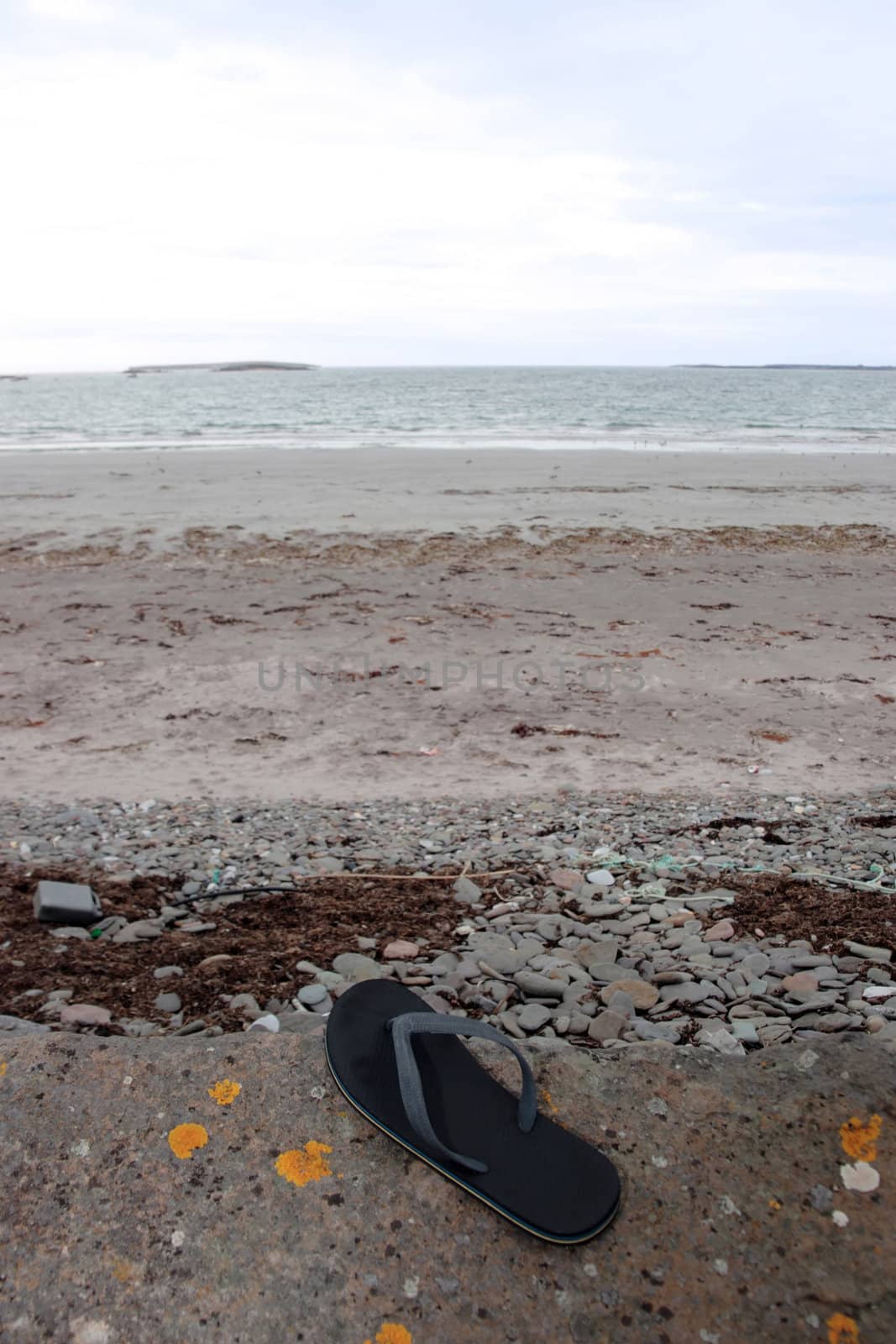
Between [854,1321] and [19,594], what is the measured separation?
890 centimetres

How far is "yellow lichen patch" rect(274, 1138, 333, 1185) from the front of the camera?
181cm

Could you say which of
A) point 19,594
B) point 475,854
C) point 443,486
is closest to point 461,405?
point 443,486

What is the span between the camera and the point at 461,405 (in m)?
52.0

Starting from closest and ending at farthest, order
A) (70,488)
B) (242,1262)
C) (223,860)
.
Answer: (242,1262), (223,860), (70,488)

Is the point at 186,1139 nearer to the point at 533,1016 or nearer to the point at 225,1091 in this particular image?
the point at 225,1091

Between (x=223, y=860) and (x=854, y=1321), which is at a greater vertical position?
(x=854, y=1321)

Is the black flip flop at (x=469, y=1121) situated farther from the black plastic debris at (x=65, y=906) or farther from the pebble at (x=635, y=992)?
the black plastic debris at (x=65, y=906)

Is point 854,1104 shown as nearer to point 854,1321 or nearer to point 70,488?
point 854,1321

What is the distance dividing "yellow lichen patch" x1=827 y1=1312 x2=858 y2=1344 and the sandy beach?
350cm

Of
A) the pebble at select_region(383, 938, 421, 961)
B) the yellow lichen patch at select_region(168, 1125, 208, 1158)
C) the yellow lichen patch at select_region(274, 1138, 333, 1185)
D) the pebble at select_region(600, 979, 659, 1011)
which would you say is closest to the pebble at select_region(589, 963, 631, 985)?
the pebble at select_region(600, 979, 659, 1011)

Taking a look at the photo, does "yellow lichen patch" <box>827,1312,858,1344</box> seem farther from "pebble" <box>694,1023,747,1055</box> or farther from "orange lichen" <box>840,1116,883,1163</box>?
"pebble" <box>694,1023,747,1055</box>

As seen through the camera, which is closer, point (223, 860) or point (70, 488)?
point (223, 860)

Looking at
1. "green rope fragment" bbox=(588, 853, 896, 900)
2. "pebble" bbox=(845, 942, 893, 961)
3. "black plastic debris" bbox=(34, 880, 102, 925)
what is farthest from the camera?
"green rope fragment" bbox=(588, 853, 896, 900)

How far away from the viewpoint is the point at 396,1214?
5.73 feet
